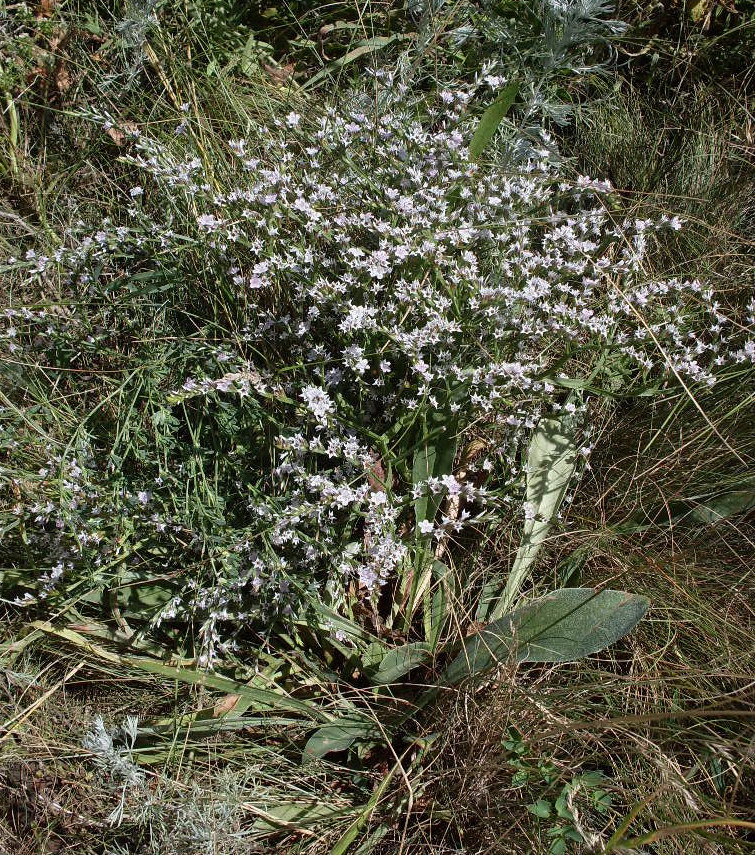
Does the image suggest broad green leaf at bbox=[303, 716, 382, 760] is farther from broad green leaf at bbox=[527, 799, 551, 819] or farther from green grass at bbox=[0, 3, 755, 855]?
broad green leaf at bbox=[527, 799, 551, 819]

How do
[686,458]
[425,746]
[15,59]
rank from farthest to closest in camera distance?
[15,59], [686,458], [425,746]

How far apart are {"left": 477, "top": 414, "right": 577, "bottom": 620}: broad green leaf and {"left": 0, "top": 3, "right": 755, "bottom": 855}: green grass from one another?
0.23ft

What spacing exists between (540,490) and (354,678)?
0.75 meters

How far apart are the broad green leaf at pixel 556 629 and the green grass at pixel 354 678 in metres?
0.06

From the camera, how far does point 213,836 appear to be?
1576 mm

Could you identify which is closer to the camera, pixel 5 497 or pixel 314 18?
pixel 5 497

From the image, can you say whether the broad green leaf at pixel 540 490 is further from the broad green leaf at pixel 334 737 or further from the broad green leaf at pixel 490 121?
the broad green leaf at pixel 490 121

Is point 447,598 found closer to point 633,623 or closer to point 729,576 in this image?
point 633,623

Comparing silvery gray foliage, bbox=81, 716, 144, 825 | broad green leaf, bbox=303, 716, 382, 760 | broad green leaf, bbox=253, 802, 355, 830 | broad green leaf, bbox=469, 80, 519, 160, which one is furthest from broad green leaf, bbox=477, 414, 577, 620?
silvery gray foliage, bbox=81, 716, 144, 825

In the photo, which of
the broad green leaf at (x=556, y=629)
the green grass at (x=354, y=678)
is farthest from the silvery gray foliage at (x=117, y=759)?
the broad green leaf at (x=556, y=629)

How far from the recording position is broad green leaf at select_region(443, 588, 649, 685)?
165 cm

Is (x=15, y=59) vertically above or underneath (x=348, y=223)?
above

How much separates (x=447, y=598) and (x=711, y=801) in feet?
2.47

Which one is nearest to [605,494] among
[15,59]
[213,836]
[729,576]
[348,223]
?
[729,576]
